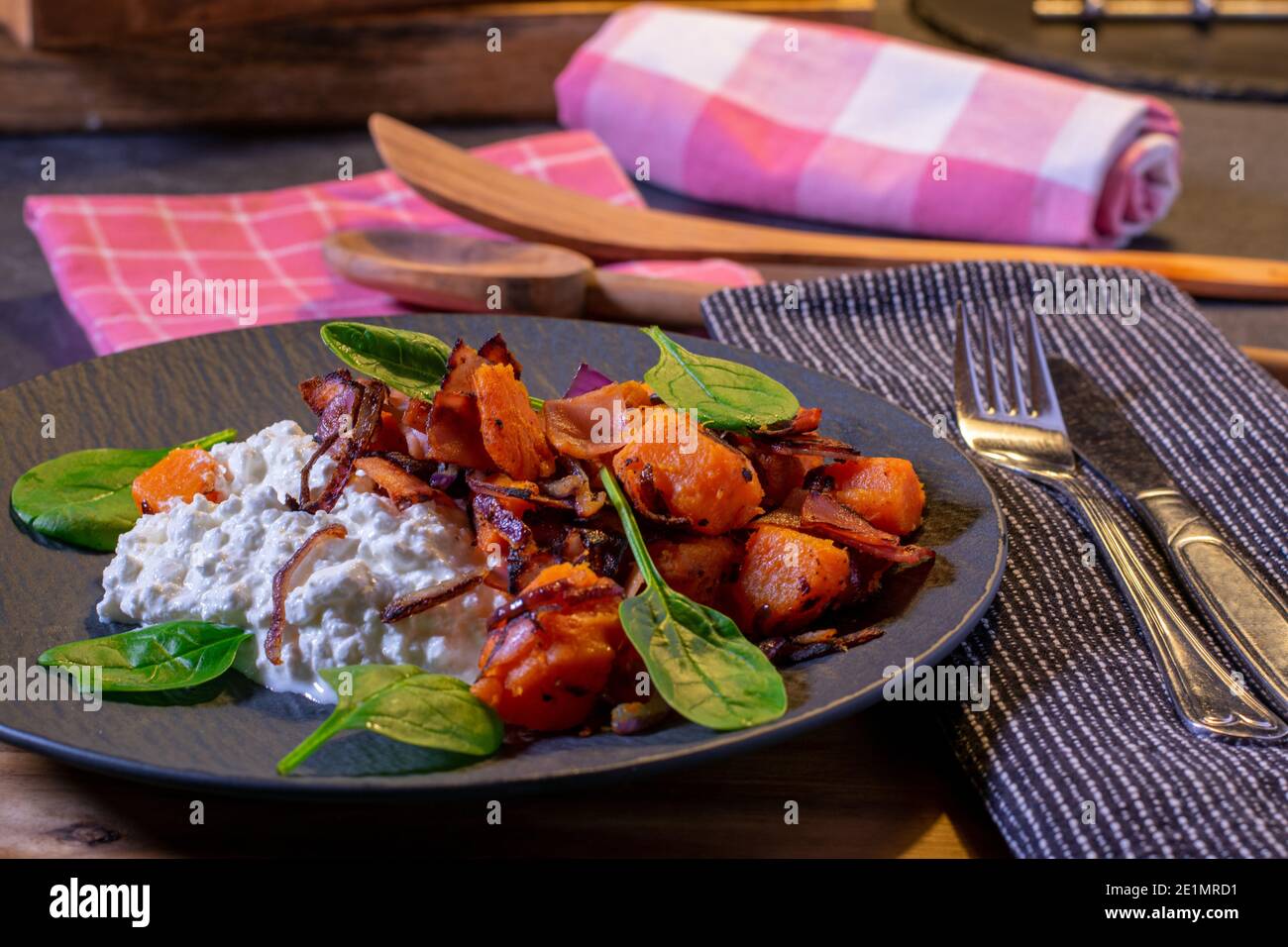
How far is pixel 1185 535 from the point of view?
1.29m

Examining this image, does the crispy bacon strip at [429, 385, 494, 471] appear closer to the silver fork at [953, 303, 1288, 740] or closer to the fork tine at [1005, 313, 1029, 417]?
the silver fork at [953, 303, 1288, 740]

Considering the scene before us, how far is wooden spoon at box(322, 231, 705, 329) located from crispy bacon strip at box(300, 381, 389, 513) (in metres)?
0.67

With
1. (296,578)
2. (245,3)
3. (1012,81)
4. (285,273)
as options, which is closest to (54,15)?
(245,3)

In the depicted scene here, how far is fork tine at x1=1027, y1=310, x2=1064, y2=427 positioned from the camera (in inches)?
59.5

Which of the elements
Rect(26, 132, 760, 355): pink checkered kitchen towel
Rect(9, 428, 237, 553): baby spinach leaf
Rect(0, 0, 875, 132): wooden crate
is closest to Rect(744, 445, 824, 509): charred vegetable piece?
Rect(9, 428, 237, 553): baby spinach leaf

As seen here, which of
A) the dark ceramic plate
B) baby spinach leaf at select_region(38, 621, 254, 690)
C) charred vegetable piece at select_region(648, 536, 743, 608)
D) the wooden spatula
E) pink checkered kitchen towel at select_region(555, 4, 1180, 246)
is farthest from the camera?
pink checkered kitchen towel at select_region(555, 4, 1180, 246)

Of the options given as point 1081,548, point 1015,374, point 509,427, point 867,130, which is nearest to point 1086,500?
point 1081,548

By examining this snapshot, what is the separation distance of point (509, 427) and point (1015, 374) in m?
0.69

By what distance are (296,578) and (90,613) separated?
0.19 metres

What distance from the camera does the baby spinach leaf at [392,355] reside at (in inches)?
44.0

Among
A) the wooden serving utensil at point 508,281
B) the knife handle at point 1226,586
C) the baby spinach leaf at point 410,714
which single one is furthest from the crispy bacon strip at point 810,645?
the wooden serving utensil at point 508,281

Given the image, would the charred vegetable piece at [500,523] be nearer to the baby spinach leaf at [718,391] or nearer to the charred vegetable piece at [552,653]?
the charred vegetable piece at [552,653]

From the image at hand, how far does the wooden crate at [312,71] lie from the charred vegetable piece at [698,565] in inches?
80.3

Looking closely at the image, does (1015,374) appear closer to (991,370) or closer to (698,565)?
(991,370)
